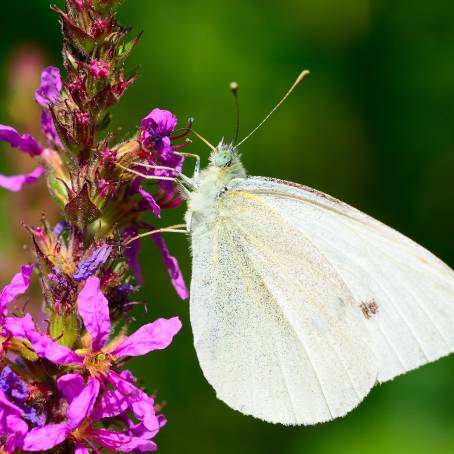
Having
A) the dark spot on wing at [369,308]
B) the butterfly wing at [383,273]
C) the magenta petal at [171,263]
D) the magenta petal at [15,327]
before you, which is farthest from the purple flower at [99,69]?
the dark spot on wing at [369,308]

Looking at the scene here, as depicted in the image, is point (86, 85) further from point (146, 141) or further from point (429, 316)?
point (429, 316)

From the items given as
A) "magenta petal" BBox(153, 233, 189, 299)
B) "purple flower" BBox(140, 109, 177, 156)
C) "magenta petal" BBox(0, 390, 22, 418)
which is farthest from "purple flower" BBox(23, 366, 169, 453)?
"purple flower" BBox(140, 109, 177, 156)

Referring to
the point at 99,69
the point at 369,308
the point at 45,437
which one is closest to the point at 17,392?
the point at 45,437

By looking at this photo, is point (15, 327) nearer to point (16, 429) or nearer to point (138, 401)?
point (16, 429)

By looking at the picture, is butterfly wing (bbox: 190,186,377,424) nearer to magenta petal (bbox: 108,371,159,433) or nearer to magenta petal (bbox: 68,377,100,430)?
magenta petal (bbox: 108,371,159,433)

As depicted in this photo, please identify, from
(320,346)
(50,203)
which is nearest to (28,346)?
(320,346)

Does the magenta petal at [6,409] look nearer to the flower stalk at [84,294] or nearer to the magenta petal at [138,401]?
the flower stalk at [84,294]
